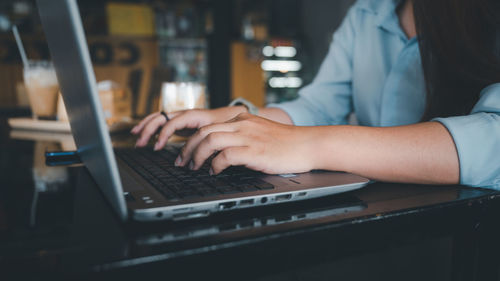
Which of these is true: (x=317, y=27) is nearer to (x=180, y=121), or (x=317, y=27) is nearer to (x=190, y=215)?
(x=180, y=121)

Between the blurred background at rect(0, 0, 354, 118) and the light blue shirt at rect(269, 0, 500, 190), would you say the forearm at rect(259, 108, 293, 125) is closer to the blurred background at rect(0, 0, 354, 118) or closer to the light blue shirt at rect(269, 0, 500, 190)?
the light blue shirt at rect(269, 0, 500, 190)

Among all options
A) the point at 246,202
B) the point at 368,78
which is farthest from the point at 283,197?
the point at 368,78

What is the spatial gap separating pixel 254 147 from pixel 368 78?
2.26ft

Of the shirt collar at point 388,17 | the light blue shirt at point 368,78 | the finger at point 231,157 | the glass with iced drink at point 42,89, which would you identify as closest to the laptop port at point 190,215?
the finger at point 231,157

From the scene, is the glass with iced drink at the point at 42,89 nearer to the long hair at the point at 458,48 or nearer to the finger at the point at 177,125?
the finger at the point at 177,125

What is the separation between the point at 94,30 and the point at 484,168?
4.64 metres

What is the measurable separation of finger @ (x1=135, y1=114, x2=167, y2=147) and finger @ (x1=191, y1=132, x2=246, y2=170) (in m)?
0.28

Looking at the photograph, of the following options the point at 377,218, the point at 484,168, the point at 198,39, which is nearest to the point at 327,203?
the point at 377,218

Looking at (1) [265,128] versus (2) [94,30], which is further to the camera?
(2) [94,30]

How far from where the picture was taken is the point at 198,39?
447 centimetres

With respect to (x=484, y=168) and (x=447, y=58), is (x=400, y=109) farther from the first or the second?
(x=484, y=168)

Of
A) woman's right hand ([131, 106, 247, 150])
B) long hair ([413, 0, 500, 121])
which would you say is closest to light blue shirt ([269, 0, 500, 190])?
long hair ([413, 0, 500, 121])

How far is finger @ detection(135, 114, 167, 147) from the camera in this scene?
714mm

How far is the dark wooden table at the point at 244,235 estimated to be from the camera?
27 cm
